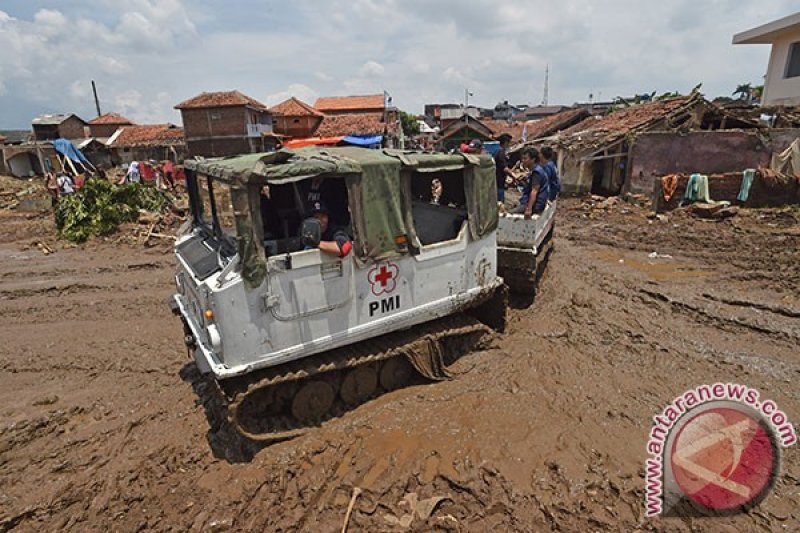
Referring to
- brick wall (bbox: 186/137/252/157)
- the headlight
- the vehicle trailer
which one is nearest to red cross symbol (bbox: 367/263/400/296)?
the headlight

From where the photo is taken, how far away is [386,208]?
430 cm

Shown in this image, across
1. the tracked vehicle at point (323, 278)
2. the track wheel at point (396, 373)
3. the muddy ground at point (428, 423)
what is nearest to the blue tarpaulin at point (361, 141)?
the muddy ground at point (428, 423)

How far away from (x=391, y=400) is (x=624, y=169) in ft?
51.4

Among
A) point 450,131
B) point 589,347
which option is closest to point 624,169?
point 589,347

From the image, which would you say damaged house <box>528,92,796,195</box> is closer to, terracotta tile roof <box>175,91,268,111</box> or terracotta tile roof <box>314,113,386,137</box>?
terracotta tile roof <box>314,113,386,137</box>

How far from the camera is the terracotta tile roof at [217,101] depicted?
33938 millimetres

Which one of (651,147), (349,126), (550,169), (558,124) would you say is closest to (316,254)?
(550,169)

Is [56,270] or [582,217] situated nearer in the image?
[56,270]

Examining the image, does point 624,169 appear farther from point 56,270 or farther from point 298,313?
point 56,270

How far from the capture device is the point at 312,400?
14.3 feet

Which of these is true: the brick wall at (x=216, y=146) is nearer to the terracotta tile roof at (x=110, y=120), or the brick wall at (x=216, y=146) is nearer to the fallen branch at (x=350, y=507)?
the terracotta tile roof at (x=110, y=120)

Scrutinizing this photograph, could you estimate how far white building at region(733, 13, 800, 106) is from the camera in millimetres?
18750

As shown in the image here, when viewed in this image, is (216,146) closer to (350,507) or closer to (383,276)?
(383,276)

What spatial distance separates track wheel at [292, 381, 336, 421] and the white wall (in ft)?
79.1
